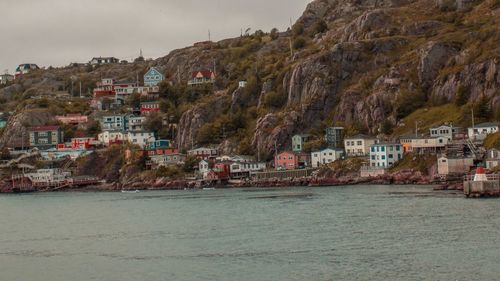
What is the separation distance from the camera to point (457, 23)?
6009 inches

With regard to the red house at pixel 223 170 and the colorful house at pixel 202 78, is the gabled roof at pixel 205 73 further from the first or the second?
the red house at pixel 223 170

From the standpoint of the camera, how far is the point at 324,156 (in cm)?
13200

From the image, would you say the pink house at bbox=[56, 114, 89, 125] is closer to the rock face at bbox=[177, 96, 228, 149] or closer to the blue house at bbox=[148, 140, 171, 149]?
the blue house at bbox=[148, 140, 171, 149]

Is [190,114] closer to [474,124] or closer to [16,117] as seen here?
[16,117]

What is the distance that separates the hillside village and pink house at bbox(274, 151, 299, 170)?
5.7 inches

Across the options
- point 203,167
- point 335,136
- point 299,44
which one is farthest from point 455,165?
point 299,44

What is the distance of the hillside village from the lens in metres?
120

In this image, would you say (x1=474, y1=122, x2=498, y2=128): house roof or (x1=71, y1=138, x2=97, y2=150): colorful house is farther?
(x1=71, y1=138, x2=97, y2=150): colorful house

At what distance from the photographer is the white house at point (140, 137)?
164125 mm

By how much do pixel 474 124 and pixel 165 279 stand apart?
79108mm

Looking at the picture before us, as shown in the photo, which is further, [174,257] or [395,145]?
[395,145]

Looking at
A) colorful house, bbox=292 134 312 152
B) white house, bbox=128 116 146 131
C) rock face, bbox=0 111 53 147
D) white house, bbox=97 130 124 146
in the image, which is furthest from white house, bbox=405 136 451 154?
rock face, bbox=0 111 53 147

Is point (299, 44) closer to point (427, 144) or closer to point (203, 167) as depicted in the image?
point (203, 167)

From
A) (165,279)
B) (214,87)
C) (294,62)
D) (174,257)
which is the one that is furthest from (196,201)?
(214,87)
